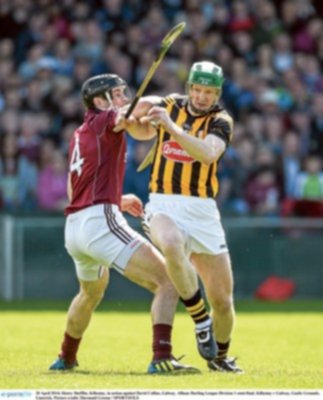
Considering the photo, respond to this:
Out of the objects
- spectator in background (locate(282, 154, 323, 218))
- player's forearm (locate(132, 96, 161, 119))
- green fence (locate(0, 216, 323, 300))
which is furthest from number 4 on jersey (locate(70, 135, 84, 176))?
spectator in background (locate(282, 154, 323, 218))

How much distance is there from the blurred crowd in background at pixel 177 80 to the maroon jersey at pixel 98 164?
769 centimetres

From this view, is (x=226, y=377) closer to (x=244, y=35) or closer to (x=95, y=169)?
(x=95, y=169)

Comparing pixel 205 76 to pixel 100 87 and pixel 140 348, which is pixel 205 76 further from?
pixel 140 348

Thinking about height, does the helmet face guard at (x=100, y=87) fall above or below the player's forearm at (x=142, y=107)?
above

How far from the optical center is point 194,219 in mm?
10078

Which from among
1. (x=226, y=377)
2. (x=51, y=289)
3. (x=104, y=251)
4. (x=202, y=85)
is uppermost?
(x=202, y=85)

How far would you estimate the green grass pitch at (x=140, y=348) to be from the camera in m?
9.12

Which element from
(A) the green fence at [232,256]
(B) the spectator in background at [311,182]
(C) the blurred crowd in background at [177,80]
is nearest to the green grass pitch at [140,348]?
(A) the green fence at [232,256]

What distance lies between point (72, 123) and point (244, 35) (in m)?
3.13

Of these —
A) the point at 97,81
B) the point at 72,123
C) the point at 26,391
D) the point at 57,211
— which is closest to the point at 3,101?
the point at 72,123

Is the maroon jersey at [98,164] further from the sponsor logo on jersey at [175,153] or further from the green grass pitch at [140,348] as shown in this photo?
the green grass pitch at [140,348]

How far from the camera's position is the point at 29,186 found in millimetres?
18344

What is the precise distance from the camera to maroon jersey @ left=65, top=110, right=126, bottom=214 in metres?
9.88

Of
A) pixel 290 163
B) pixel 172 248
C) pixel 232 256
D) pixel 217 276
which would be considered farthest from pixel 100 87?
pixel 290 163
